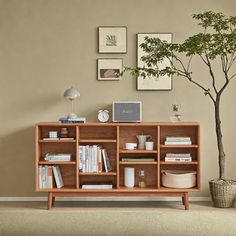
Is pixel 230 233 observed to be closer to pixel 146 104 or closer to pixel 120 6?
pixel 146 104

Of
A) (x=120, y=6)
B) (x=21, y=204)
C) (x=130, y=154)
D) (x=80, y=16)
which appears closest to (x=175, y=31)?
(x=120, y=6)

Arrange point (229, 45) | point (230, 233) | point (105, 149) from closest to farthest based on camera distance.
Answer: point (230, 233) < point (229, 45) < point (105, 149)

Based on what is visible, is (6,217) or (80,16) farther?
(80,16)

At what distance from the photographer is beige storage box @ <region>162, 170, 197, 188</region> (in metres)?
4.75

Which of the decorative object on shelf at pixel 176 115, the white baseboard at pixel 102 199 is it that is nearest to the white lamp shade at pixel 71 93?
the decorative object on shelf at pixel 176 115

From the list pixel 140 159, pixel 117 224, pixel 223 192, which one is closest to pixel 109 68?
pixel 140 159

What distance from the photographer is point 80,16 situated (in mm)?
5168

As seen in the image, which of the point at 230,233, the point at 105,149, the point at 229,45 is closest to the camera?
the point at 230,233

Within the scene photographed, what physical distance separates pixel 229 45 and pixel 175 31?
0.84 m

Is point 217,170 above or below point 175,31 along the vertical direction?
below

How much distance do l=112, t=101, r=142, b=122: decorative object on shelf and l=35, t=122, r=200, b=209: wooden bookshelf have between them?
0.07 meters

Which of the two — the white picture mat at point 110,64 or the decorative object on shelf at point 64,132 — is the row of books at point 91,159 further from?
the white picture mat at point 110,64

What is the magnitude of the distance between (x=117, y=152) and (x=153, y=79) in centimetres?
95

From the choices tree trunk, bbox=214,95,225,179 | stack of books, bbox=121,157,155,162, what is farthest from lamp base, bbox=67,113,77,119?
tree trunk, bbox=214,95,225,179
